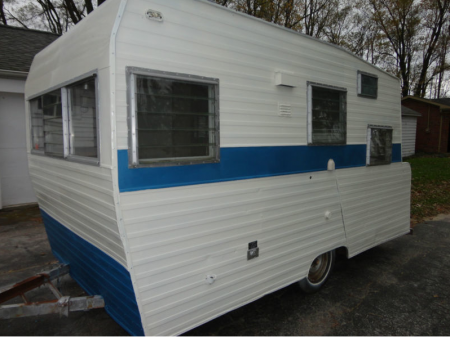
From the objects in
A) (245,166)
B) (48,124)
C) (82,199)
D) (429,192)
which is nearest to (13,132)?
(48,124)

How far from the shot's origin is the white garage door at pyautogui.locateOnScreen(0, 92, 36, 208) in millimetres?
7566

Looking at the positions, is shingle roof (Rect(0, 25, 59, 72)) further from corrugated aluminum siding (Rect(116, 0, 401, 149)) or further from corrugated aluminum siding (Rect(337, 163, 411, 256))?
corrugated aluminum siding (Rect(337, 163, 411, 256))

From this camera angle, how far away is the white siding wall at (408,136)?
63.8 ft

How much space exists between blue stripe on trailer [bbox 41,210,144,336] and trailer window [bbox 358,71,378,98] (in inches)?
136

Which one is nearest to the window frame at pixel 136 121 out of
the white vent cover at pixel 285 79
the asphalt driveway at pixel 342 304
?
the white vent cover at pixel 285 79

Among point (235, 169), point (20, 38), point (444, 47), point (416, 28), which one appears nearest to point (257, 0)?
point (20, 38)

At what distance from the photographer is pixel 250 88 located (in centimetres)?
298

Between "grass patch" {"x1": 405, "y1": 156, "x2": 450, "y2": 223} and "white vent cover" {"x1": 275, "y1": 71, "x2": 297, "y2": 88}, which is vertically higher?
"white vent cover" {"x1": 275, "y1": 71, "x2": 297, "y2": 88}

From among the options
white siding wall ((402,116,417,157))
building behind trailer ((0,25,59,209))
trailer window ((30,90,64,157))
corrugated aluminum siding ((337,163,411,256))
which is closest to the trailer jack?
trailer window ((30,90,64,157))

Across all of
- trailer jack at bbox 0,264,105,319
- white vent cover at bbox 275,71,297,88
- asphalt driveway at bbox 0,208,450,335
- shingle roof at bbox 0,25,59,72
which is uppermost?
shingle roof at bbox 0,25,59,72

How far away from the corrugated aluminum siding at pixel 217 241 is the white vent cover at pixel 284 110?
2.09ft

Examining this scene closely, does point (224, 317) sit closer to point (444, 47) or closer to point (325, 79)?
point (325, 79)

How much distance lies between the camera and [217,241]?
276 centimetres

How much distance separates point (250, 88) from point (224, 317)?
233cm
